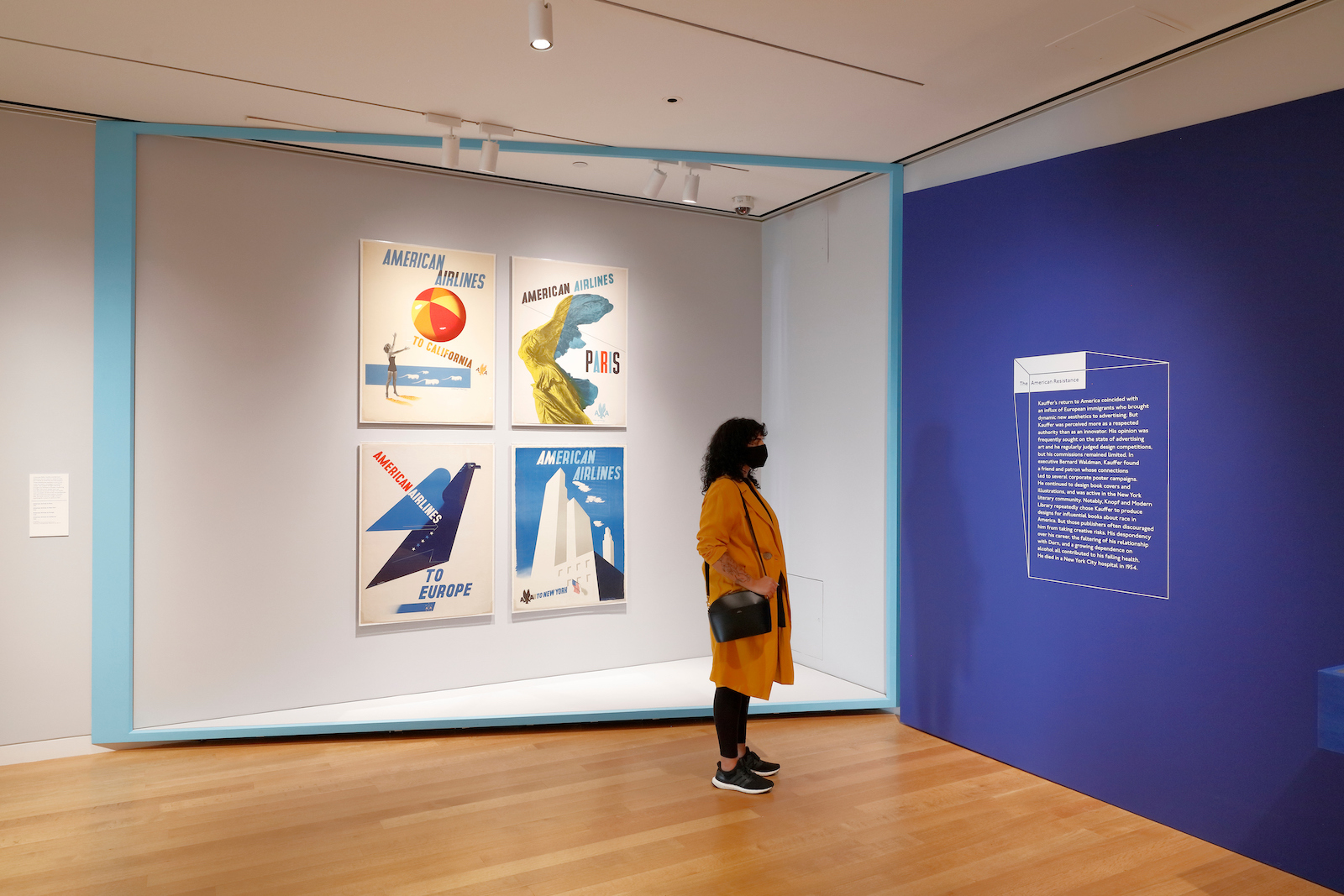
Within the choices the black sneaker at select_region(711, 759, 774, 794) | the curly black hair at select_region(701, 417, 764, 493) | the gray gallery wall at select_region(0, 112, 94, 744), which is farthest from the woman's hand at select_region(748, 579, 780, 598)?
the gray gallery wall at select_region(0, 112, 94, 744)

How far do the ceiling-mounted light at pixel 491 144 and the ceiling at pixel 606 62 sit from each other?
6 cm

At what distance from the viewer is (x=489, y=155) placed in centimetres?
422

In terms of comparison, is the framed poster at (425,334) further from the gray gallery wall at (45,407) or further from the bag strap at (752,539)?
the bag strap at (752,539)

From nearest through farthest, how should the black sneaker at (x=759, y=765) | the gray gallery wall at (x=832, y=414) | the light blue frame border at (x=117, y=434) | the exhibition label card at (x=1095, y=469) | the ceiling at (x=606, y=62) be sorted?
the ceiling at (x=606, y=62) < the exhibition label card at (x=1095, y=469) < the black sneaker at (x=759, y=765) < the light blue frame border at (x=117, y=434) < the gray gallery wall at (x=832, y=414)

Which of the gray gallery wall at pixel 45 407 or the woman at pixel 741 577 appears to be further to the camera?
the gray gallery wall at pixel 45 407

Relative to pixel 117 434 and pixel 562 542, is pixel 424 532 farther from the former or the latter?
pixel 117 434

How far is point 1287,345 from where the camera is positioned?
301 centimetres

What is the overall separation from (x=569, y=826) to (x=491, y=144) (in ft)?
10.6

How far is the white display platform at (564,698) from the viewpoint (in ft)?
14.5

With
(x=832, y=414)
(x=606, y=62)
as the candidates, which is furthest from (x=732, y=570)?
(x=606, y=62)

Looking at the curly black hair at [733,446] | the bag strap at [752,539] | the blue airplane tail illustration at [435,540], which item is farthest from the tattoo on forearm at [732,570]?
the blue airplane tail illustration at [435,540]

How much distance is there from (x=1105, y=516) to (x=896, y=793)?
1516 mm

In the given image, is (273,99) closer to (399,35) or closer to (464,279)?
(399,35)

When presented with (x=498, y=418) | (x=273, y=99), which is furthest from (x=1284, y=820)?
(x=273, y=99)
